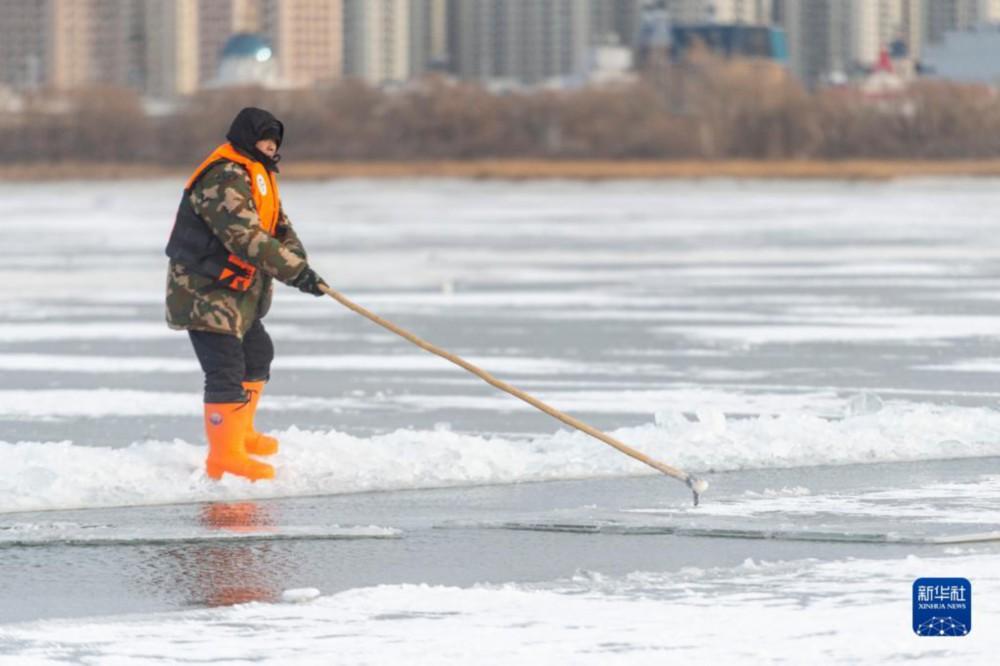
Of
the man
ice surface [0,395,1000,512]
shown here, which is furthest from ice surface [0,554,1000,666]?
the man

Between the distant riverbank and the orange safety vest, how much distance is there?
162 feet

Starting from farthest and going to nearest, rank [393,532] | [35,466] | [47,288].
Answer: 1. [47,288]
2. [35,466]
3. [393,532]

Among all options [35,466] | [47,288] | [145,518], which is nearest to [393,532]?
[145,518]

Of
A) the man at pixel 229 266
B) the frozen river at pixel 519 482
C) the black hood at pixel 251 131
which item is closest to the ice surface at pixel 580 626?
the frozen river at pixel 519 482

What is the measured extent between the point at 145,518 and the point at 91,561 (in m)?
0.81

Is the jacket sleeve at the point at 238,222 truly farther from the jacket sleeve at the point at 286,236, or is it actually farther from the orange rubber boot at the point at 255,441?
the orange rubber boot at the point at 255,441

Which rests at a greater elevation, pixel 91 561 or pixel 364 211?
pixel 91 561

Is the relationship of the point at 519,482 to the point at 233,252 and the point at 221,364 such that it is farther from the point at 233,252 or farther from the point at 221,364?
the point at 233,252

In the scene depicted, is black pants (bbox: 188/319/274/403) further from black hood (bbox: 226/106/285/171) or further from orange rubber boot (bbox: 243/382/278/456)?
black hood (bbox: 226/106/285/171)

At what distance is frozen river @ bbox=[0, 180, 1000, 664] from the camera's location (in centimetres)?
571

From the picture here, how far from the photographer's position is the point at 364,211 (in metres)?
38.3

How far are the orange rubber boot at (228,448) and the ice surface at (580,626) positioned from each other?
78.5 inches

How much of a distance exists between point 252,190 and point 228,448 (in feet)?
3.21

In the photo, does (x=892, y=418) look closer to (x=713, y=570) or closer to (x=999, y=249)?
(x=713, y=570)
